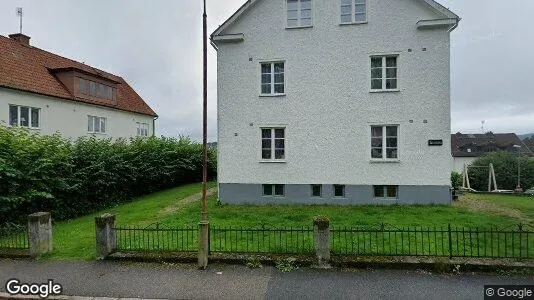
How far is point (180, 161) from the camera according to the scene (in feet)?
75.3

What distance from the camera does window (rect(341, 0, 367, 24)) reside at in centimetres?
1430

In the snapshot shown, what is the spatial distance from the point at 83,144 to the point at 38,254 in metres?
8.22

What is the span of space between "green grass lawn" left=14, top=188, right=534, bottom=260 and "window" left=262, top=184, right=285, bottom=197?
2.98 ft

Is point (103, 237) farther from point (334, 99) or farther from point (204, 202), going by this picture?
point (334, 99)

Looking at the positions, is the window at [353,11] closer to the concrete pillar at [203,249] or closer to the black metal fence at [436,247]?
the black metal fence at [436,247]

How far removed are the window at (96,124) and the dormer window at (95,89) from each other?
177cm

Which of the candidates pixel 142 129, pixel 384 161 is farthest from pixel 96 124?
pixel 384 161

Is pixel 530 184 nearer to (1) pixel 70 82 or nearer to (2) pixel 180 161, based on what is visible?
(2) pixel 180 161

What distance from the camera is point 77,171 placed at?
1423 cm

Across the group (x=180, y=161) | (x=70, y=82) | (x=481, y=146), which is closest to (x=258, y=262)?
(x=180, y=161)

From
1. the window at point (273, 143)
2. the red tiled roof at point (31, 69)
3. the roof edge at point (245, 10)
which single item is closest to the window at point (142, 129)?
the red tiled roof at point (31, 69)

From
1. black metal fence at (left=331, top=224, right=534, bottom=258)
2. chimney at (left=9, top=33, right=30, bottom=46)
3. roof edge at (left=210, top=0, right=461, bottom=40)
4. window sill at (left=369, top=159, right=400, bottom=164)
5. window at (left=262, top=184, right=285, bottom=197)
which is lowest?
black metal fence at (left=331, top=224, right=534, bottom=258)

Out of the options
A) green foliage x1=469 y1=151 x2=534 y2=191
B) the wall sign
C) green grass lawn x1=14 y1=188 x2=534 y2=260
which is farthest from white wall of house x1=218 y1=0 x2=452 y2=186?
green foliage x1=469 y1=151 x2=534 y2=191

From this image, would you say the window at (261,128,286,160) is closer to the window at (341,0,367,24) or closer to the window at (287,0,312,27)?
the window at (287,0,312,27)
